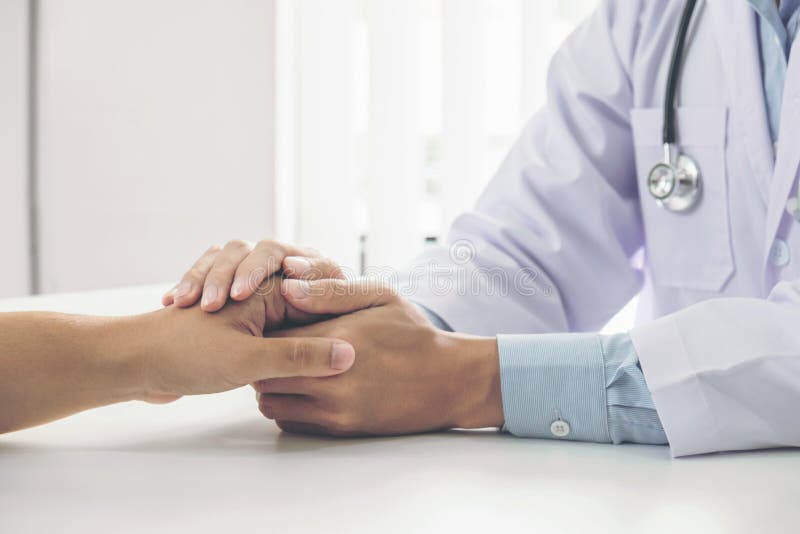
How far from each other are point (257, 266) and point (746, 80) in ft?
2.26

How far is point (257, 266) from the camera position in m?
0.78

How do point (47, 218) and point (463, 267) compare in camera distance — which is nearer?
point (463, 267)

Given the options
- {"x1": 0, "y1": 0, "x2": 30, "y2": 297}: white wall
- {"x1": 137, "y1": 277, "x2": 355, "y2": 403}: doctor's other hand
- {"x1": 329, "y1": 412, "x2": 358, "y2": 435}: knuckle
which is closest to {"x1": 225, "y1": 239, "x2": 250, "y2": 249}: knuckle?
{"x1": 137, "y1": 277, "x2": 355, "y2": 403}: doctor's other hand

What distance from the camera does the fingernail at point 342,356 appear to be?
700mm

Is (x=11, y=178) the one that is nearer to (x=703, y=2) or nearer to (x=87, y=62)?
(x=87, y=62)

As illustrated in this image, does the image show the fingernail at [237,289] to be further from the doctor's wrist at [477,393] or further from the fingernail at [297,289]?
the doctor's wrist at [477,393]

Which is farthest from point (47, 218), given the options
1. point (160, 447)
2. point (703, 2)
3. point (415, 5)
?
point (703, 2)

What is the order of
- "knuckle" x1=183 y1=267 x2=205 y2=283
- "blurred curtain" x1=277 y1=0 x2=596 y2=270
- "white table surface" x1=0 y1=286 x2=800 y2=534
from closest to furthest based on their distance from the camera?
"white table surface" x1=0 y1=286 x2=800 y2=534
"knuckle" x1=183 y1=267 x2=205 y2=283
"blurred curtain" x1=277 y1=0 x2=596 y2=270

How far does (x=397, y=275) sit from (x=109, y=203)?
1125mm

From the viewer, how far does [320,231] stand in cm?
205

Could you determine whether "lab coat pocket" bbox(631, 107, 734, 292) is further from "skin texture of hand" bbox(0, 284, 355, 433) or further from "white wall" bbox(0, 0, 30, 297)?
"white wall" bbox(0, 0, 30, 297)

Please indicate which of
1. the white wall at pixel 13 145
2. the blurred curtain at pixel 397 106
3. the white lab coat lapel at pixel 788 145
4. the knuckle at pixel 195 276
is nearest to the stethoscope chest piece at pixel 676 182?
the white lab coat lapel at pixel 788 145

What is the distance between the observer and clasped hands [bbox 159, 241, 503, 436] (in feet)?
2.31

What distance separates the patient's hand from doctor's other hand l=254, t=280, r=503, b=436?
30mm
